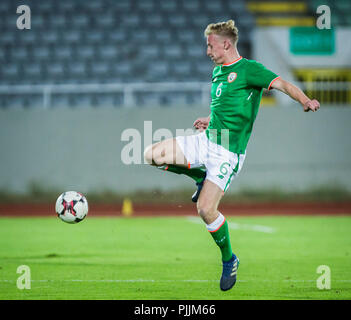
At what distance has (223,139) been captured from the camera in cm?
646

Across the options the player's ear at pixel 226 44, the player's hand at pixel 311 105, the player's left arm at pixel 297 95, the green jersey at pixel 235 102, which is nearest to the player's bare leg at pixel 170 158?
the green jersey at pixel 235 102

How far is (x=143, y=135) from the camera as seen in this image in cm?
1717

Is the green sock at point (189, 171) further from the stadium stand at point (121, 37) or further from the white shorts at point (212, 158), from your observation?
the stadium stand at point (121, 37)

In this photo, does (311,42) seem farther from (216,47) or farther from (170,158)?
(170,158)

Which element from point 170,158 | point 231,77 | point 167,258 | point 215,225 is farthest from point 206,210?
point 167,258

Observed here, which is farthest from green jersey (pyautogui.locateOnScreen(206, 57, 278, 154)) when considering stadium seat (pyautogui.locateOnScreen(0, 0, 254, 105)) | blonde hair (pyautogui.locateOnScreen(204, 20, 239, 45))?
stadium seat (pyautogui.locateOnScreen(0, 0, 254, 105))

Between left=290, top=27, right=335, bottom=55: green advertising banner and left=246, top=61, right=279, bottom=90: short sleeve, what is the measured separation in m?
13.5

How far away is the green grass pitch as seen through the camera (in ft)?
20.6

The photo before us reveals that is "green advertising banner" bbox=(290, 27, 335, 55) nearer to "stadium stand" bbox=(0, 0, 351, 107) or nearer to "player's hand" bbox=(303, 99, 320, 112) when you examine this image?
"stadium stand" bbox=(0, 0, 351, 107)

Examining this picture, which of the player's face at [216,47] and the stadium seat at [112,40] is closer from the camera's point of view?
the player's face at [216,47]

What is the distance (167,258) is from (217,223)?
2517 mm

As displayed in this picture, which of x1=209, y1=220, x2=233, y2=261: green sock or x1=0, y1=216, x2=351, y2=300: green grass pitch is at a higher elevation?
x1=209, y1=220, x2=233, y2=261: green sock

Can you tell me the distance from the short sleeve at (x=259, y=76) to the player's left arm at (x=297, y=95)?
0.06 meters

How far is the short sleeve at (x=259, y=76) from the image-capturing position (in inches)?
246
